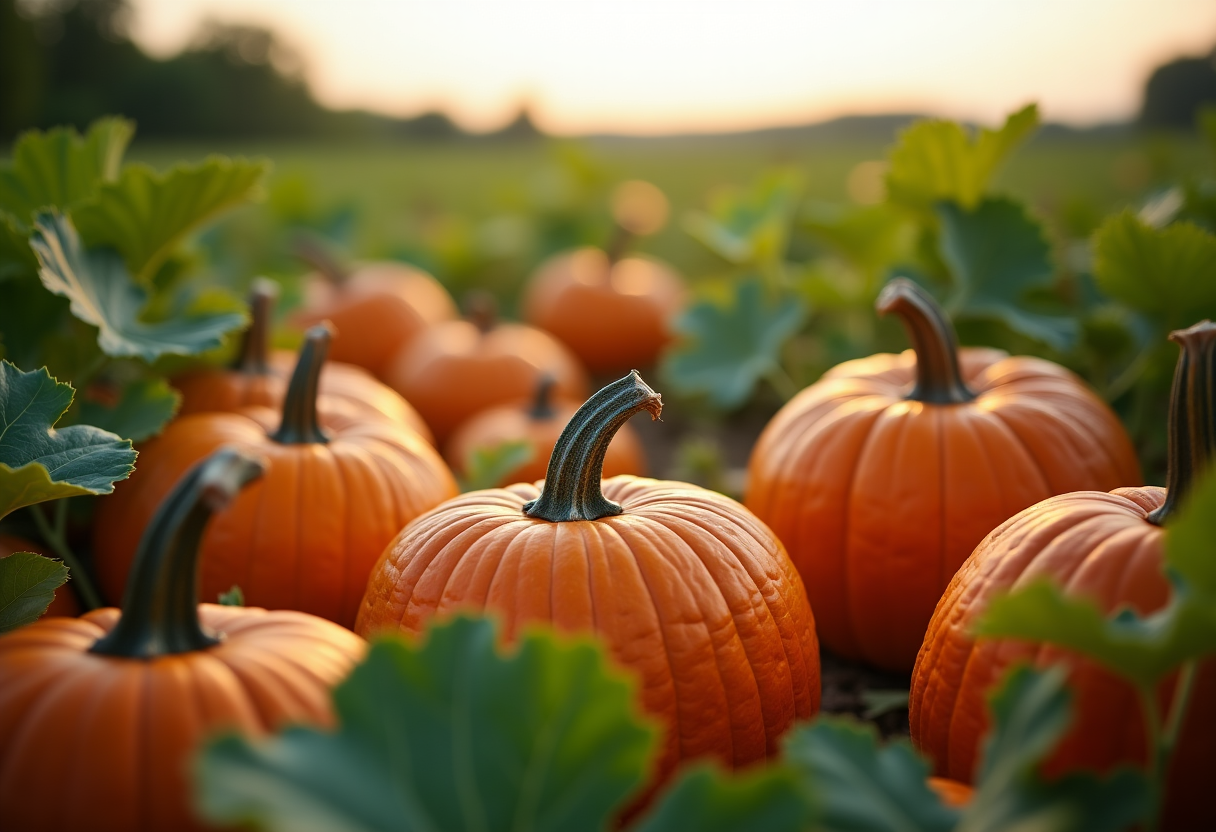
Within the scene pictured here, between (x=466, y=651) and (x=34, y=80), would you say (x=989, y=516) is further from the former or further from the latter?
(x=34, y=80)

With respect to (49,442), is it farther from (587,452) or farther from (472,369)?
(472,369)

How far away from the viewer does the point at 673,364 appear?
13.2 feet

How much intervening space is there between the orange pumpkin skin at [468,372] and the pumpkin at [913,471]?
2.19 metres

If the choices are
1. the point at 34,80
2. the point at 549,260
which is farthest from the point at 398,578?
the point at 34,80

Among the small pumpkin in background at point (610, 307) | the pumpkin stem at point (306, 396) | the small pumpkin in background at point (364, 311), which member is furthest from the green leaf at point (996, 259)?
the small pumpkin in background at point (364, 311)

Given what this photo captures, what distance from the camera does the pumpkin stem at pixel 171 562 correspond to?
1.44m

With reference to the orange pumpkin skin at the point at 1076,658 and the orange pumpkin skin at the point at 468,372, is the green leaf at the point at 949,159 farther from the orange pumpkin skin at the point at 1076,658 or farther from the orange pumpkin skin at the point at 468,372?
the orange pumpkin skin at the point at 468,372

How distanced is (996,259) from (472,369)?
8.17 ft

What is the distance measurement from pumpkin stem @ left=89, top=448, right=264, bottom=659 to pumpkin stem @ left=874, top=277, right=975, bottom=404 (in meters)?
1.61

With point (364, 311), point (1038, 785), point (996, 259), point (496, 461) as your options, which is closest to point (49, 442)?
point (496, 461)

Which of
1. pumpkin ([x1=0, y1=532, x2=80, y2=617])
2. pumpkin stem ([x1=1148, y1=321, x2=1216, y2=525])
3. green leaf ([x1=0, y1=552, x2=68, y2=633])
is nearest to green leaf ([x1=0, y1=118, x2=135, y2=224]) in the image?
pumpkin ([x1=0, y1=532, x2=80, y2=617])

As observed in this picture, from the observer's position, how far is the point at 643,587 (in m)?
1.82

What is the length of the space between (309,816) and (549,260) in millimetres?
6584

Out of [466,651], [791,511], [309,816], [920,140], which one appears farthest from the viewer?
[920,140]
